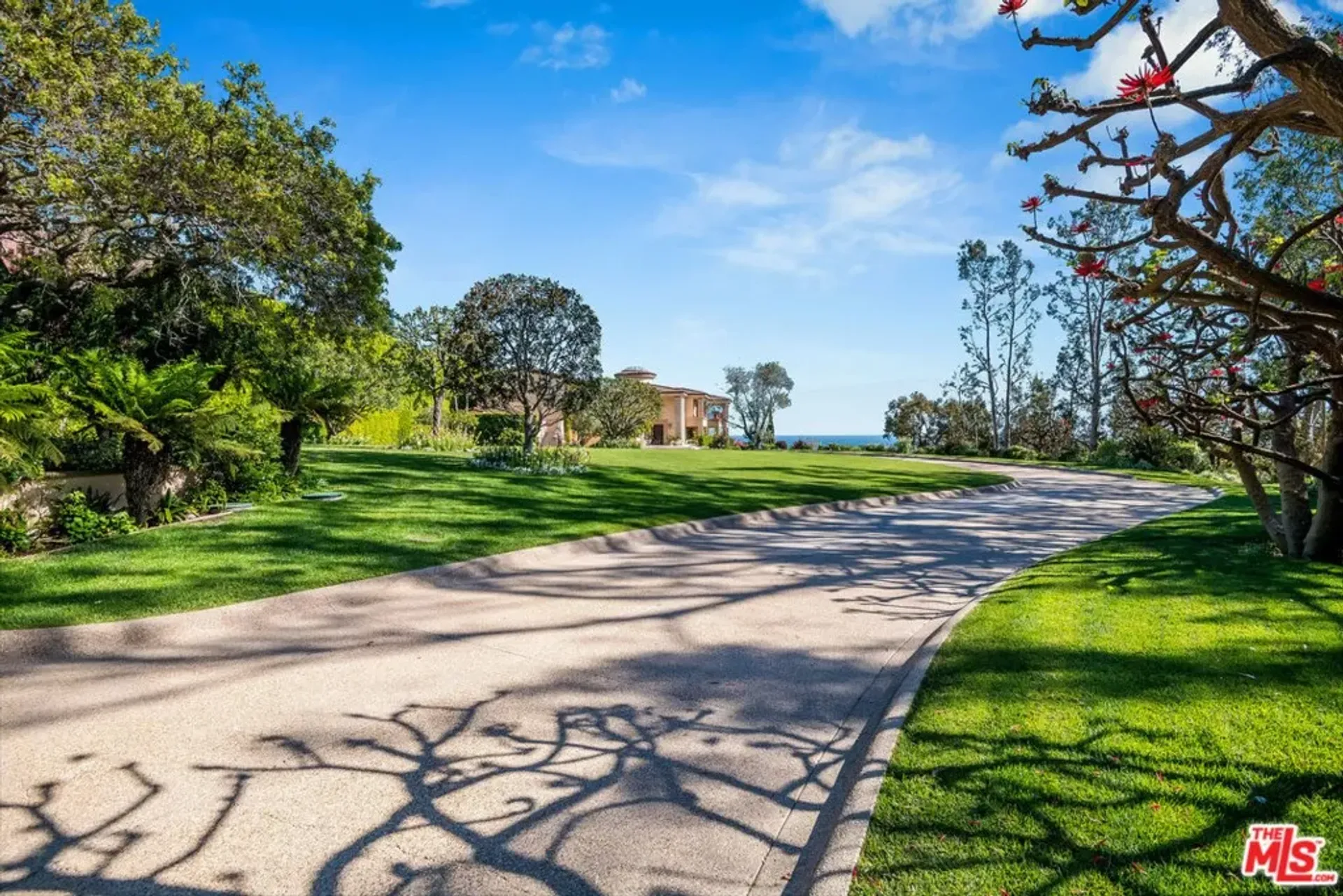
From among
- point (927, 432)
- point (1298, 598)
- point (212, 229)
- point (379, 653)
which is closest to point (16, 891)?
point (379, 653)

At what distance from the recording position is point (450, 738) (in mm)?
3633

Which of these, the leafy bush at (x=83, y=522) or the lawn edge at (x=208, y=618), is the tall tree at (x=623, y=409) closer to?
the lawn edge at (x=208, y=618)

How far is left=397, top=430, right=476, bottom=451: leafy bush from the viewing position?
2639 centimetres

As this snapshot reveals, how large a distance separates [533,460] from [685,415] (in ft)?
151

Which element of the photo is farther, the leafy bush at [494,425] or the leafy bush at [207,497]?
the leafy bush at [494,425]

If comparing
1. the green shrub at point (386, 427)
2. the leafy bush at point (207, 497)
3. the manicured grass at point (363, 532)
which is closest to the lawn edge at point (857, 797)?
the manicured grass at point (363, 532)

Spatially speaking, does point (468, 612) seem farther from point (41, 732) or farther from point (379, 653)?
point (41, 732)

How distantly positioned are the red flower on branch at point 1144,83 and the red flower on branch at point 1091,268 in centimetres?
111

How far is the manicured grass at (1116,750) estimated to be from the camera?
7.99 ft

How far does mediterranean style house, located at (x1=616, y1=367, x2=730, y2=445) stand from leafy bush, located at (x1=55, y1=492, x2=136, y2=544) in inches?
1942

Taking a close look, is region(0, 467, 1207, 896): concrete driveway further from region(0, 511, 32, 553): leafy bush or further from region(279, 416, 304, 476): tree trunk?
region(279, 416, 304, 476): tree trunk

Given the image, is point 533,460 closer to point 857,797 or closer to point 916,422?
point 857,797

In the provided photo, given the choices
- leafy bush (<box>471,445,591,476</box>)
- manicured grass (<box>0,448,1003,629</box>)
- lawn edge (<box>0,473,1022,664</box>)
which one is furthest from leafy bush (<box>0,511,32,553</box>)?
leafy bush (<box>471,445,591,476</box>)

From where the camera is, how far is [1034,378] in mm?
47406
